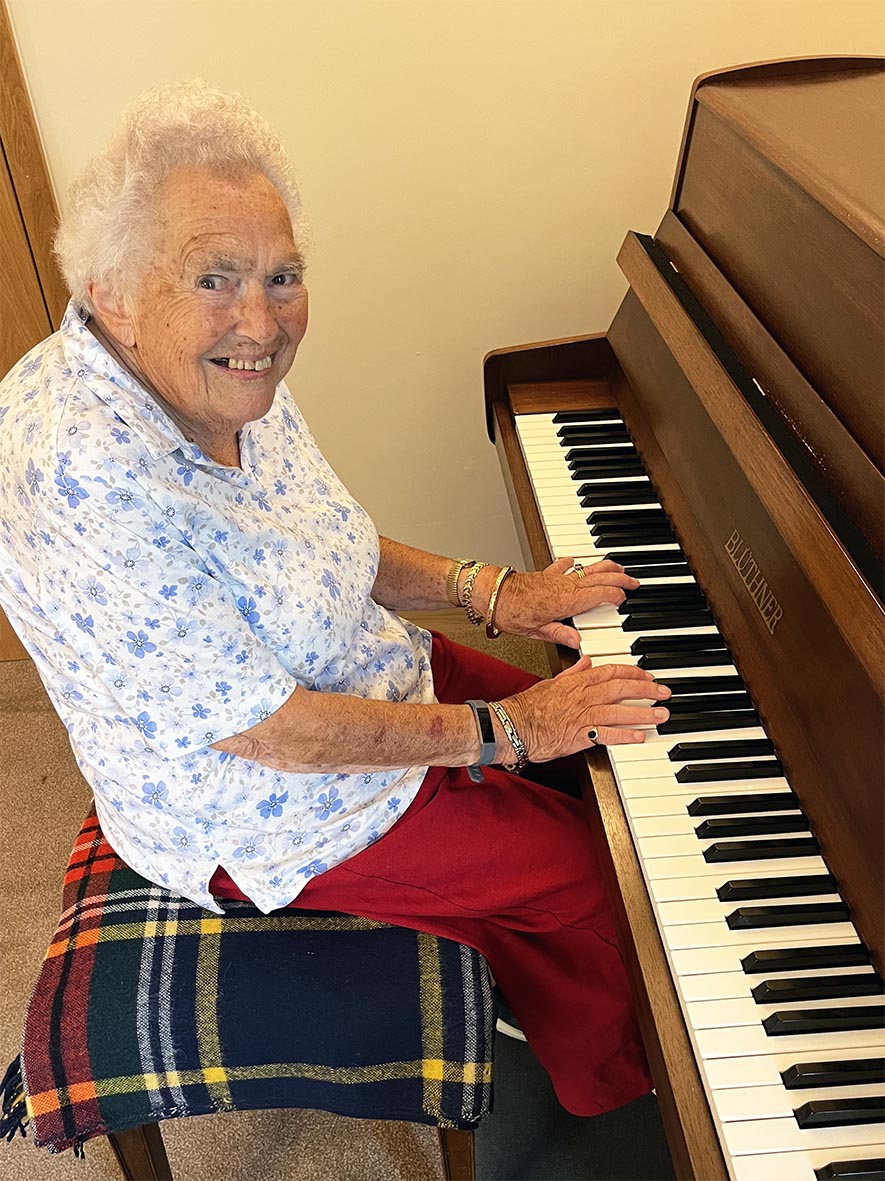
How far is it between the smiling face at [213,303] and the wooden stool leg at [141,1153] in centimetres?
92

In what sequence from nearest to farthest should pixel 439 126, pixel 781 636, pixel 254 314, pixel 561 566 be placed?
pixel 254 314, pixel 781 636, pixel 561 566, pixel 439 126

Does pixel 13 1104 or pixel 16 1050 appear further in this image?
pixel 16 1050

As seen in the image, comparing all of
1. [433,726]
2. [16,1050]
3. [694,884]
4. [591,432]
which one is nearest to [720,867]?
[694,884]

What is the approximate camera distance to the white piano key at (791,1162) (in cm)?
88

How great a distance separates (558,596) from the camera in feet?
Result: 4.83

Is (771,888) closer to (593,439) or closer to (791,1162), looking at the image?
(791,1162)

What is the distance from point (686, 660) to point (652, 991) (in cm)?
44

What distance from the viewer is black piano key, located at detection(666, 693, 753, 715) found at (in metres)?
1.28

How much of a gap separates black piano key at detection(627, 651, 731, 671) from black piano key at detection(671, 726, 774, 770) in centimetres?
13

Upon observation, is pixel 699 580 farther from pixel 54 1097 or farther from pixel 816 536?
pixel 54 1097

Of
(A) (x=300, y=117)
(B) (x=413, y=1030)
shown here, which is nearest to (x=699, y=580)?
(B) (x=413, y=1030)

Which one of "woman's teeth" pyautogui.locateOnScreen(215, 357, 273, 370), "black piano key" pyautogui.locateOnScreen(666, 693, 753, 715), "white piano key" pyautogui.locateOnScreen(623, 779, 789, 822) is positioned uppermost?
"woman's teeth" pyautogui.locateOnScreen(215, 357, 273, 370)

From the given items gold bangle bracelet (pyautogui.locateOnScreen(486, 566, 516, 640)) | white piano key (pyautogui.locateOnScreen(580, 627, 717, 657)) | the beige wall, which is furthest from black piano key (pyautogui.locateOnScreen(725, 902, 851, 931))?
the beige wall

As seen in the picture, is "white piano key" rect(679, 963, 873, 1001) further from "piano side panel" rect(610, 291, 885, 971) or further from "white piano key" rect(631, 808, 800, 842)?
"white piano key" rect(631, 808, 800, 842)
